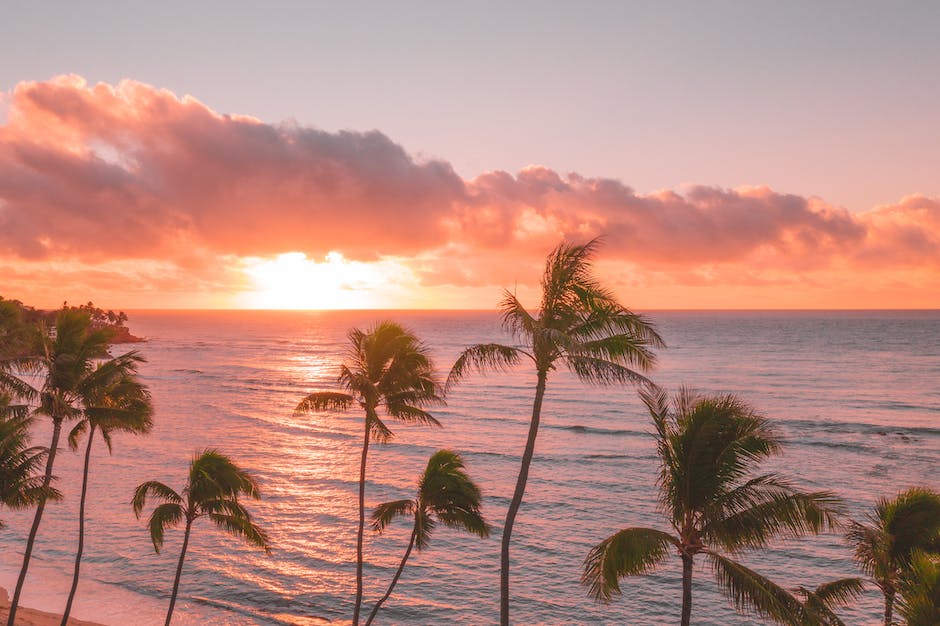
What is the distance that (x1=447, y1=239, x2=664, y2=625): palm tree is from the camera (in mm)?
14344

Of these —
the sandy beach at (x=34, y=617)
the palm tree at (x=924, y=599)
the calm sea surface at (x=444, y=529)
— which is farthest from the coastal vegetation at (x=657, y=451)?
the calm sea surface at (x=444, y=529)

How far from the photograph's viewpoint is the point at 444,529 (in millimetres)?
39531

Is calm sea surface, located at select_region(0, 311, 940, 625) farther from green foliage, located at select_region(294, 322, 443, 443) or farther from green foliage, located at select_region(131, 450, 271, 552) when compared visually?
green foliage, located at select_region(294, 322, 443, 443)

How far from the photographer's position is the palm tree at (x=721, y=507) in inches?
476


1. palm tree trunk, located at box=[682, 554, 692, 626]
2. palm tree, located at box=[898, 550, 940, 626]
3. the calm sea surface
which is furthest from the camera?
the calm sea surface

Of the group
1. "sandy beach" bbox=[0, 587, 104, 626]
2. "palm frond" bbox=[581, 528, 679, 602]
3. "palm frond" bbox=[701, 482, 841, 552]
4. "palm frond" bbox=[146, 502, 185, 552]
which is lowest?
"sandy beach" bbox=[0, 587, 104, 626]

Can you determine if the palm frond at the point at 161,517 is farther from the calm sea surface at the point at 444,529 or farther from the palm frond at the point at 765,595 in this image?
the palm frond at the point at 765,595

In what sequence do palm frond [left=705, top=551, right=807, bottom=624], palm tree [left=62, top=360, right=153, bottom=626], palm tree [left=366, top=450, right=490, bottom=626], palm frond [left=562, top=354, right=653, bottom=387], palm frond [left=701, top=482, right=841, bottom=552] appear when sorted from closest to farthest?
palm frond [left=705, top=551, right=807, bottom=624]
palm frond [left=701, top=482, right=841, bottom=552]
palm frond [left=562, top=354, right=653, bottom=387]
palm tree [left=366, top=450, right=490, bottom=626]
palm tree [left=62, top=360, right=153, bottom=626]

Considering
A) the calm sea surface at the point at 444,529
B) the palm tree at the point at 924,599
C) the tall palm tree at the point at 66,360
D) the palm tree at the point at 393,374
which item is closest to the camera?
the palm tree at the point at 924,599

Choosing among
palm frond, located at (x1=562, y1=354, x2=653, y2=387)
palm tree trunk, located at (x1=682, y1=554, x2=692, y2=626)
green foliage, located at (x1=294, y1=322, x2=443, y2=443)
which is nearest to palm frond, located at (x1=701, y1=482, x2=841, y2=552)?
palm tree trunk, located at (x1=682, y1=554, x2=692, y2=626)

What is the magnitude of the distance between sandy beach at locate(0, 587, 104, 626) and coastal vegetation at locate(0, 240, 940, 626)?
12.1 ft

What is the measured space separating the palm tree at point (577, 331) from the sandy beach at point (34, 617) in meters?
20.2

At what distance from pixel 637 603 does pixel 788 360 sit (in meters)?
125

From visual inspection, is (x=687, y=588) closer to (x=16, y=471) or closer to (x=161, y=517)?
(x=161, y=517)
